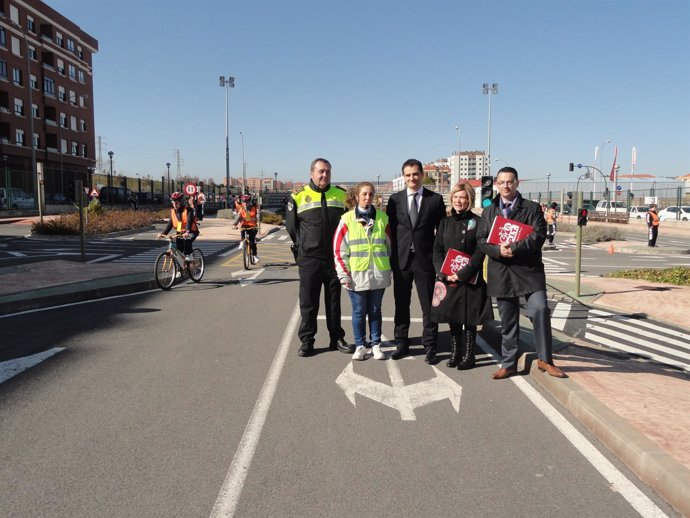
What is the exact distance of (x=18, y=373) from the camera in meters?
5.62

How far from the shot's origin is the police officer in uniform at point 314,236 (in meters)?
6.27

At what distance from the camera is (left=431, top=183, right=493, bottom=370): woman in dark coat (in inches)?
219

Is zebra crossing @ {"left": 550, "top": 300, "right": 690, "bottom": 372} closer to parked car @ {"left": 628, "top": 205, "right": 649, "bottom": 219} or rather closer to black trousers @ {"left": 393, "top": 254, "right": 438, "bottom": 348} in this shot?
black trousers @ {"left": 393, "top": 254, "right": 438, "bottom": 348}

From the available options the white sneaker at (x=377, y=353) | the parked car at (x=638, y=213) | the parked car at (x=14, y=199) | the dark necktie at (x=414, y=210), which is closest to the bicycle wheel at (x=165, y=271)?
the white sneaker at (x=377, y=353)

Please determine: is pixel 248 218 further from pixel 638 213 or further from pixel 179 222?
pixel 638 213

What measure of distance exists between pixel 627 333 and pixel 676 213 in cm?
4185

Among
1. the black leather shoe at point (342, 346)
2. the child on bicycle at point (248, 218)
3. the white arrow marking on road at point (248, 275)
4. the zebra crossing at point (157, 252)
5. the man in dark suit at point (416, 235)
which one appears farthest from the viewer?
the zebra crossing at point (157, 252)

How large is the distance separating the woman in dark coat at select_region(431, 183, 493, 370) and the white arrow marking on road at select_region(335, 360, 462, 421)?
0.63 meters

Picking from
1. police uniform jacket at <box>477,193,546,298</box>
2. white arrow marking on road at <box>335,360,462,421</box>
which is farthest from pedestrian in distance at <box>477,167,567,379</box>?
white arrow marking on road at <box>335,360,462,421</box>

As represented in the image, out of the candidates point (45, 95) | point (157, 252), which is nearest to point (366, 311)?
point (157, 252)

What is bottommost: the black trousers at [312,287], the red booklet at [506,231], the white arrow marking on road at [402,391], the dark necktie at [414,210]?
Result: the white arrow marking on road at [402,391]

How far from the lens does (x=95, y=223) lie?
86.5 ft

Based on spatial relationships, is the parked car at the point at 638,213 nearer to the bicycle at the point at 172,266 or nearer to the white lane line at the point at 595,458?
the bicycle at the point at 172,266

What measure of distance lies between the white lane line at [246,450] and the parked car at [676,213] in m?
45.2
